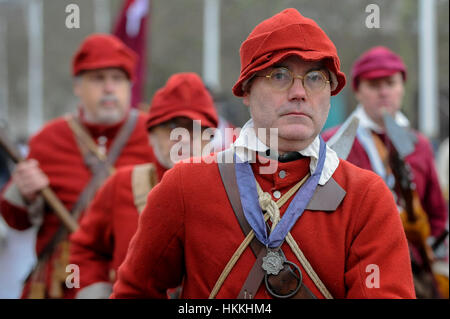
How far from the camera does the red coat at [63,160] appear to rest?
5211 mm

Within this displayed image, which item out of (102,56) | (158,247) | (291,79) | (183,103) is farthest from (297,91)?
(102,56)

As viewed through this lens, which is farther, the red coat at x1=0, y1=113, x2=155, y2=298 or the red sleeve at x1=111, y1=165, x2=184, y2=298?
the red coat at x1=0, y1=113, x2=155, y2=298

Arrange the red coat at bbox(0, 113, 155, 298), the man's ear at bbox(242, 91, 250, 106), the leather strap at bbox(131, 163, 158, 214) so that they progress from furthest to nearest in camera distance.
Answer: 1. the red coat at bbox(0, 113, 155, 298)
2. the leather strap at bbox(131, 163, 158, 214)
3. the man's ear at bbox(242, 91, 250, 106)

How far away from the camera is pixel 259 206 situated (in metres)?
2.44

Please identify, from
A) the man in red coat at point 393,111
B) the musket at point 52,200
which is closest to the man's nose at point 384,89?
the man in red coat at point 393,111

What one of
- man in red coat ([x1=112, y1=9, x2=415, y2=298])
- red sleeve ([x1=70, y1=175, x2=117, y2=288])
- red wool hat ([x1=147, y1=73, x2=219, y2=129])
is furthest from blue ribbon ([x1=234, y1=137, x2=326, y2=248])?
red sleeve ([x1=70, y1=175, x2=117, y2=288])

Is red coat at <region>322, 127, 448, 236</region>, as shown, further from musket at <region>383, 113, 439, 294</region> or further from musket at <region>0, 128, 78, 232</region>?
musket at <region>0, 128, 78, 232</region>

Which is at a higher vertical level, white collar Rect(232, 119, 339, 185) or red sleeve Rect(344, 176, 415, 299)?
white collar Rect(232, 119, 339, 185)

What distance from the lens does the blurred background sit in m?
7.55

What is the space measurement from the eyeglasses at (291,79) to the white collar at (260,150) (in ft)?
0.63

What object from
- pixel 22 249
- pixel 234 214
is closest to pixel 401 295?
pixel 234 214

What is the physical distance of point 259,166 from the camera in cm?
254

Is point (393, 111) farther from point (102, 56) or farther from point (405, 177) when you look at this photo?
point (102, 56)
